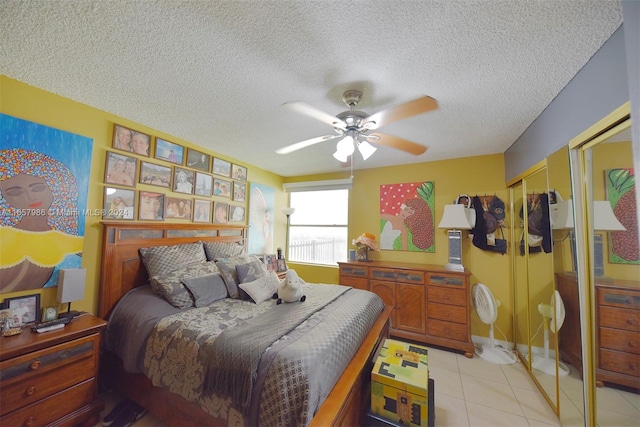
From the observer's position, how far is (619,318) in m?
1.27

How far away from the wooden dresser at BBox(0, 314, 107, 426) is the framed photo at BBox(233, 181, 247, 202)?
209cm

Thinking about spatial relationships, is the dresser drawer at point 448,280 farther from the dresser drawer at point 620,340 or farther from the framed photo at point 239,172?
the framed photo at point 239,172

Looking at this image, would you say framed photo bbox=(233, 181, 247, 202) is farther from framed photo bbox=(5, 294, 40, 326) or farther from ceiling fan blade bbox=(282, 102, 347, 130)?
ceiling fan blade bbox=(282, 102, 347, 130)

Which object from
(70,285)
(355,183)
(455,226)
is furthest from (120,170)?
(455,226)

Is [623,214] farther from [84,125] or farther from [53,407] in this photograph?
[84,125]

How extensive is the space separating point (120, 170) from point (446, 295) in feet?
12.4

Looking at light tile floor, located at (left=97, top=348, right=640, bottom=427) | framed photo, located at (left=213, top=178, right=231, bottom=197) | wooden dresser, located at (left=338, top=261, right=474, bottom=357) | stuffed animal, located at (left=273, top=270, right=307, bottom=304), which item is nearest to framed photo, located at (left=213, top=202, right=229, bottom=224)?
framed photo, located at (left=213, top=178, right=231, bottom=197)

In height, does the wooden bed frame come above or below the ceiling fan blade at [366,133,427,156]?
below

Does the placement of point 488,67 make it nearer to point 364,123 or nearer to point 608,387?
point 364,123

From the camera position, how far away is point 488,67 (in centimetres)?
147

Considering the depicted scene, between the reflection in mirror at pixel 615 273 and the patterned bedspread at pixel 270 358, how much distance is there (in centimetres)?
137

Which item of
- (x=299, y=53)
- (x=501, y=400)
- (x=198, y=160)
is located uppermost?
(x=299, y=53)

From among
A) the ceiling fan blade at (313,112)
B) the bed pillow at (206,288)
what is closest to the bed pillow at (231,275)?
the bed pillow at (206,288)

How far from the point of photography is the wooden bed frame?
4.48ft
